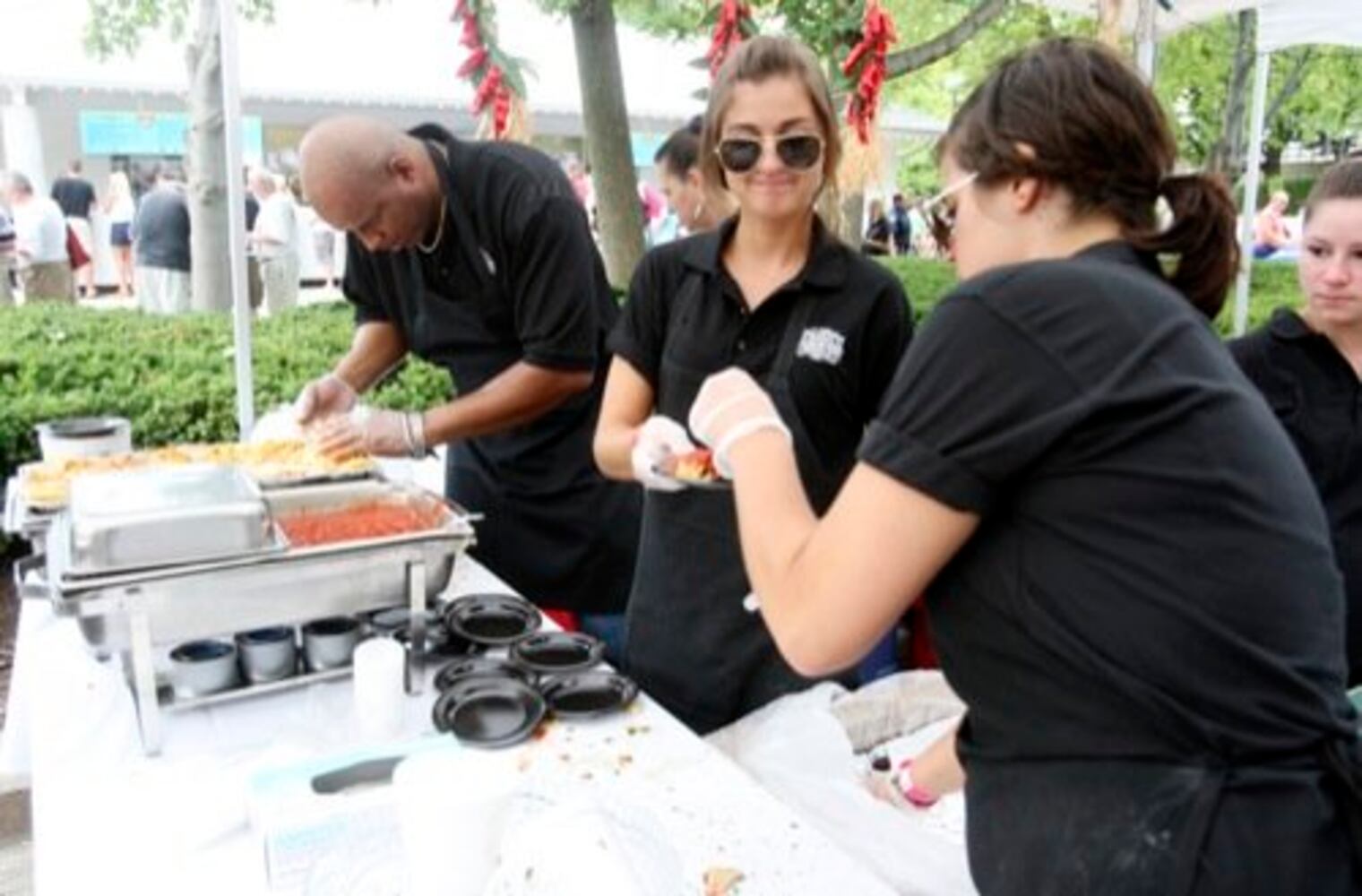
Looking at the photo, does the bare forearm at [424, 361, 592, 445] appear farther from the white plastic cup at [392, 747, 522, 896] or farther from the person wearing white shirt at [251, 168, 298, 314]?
the person wearing white shirt at [251, 168, 298, 314]

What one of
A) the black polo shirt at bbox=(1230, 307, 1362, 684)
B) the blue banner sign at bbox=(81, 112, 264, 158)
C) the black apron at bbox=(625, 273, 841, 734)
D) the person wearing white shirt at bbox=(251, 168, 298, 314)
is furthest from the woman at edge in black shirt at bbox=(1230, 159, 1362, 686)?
the blue banner sign at bbox=(81, 112, 264, 158)

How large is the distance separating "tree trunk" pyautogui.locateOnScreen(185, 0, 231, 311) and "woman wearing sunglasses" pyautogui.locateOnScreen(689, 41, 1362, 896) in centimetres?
679

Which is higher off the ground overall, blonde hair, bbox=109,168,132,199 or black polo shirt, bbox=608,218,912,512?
blonde hair, bbox=109,168,132,199

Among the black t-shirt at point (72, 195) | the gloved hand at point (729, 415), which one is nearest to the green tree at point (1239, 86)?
the gloved hand at point (729, 415)

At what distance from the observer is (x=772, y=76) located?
172cm

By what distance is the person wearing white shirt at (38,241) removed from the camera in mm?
8891

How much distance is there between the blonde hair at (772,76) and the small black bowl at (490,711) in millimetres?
904

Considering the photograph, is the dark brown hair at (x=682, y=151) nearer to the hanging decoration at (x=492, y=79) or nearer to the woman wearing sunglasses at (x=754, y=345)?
the hanging decoration at (x=492, y=79)

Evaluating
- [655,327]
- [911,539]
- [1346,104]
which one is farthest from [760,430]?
[1346,104]

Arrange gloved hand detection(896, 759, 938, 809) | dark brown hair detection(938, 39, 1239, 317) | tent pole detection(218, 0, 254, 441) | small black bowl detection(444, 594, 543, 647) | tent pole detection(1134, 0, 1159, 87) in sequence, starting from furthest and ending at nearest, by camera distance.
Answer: tent pole detection(1134, 0, 1159, 87), tent pole detection(218, 0, 254, 441), small black bowl detection(444, 594, 543, 647), gloved hand detection(896, 759, 938, 809), dark brown hair detection(938, 39, 1239, 317)

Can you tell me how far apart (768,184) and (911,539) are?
101 cm

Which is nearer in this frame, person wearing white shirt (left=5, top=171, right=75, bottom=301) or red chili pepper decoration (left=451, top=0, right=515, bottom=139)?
red chili pepper decoration (left=451, top=0, right=515, bottom=139)

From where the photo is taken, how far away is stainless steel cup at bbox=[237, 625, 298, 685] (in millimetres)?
1553

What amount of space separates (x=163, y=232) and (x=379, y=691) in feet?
28.5
